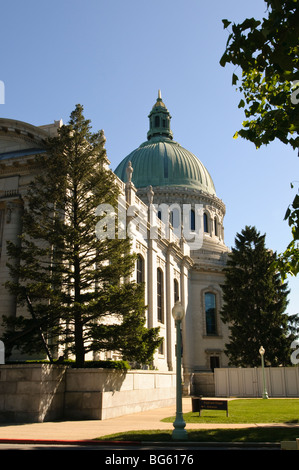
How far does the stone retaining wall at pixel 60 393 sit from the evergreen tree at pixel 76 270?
3.84 ft

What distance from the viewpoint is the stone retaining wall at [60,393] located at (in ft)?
58.4

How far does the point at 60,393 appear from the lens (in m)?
19.2

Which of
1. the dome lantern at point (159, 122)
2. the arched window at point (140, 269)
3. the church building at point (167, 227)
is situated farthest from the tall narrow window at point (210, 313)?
the dome lantern at point (159, 122)

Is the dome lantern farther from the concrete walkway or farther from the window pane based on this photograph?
the concrete walkway

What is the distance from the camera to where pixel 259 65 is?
12148 mm

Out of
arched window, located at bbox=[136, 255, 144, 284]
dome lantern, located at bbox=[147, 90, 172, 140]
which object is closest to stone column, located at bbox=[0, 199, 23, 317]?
arched window, located at bbox=[136, 255, 144, 284]

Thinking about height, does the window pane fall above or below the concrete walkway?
above

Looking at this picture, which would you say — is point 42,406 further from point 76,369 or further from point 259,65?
point 259,65

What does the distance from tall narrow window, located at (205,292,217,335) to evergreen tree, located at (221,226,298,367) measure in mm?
9729

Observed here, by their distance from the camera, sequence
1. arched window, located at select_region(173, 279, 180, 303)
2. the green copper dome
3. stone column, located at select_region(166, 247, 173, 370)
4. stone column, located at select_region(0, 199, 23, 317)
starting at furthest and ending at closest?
the green copper dome → arched window, located at select_region(173, 279, 180, 303) → stone column, located at select_region(166, 247, 173, 370) → stone column, located at select_region(0, 199, 23, 317)

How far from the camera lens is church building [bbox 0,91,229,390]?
27.3 meters

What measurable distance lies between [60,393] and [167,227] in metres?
28.5

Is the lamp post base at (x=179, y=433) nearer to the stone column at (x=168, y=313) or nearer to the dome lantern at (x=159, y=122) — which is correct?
the stone column at (x=168, y=313)
